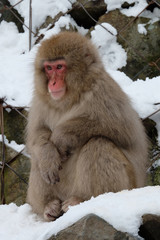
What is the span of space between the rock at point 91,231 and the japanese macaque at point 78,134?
887 mm

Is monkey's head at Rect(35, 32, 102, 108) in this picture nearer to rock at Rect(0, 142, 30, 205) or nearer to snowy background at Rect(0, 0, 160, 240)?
snowy background at Rect(0, 0, 160, 240)

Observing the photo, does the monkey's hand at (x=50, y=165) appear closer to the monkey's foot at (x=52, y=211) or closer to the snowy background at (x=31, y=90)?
the monkey's foot at (x=52, y=211)

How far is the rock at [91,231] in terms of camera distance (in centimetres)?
265

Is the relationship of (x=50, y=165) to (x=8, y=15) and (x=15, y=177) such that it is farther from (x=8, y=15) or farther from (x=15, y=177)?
(x=8, y=15)

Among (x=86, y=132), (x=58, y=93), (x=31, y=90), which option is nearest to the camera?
(x=86, y=132)

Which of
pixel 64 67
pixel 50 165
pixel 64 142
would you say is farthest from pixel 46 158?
pixel 64 67

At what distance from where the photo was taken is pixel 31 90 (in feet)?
16.9

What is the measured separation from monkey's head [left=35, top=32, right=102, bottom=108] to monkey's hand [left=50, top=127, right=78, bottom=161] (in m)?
0.27

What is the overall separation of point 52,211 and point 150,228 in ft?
4.60

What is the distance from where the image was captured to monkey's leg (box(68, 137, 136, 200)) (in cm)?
363

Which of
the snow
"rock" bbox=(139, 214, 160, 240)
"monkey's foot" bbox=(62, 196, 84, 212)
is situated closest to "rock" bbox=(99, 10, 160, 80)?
"monkey's foot" bbox=(62, 196, 84, 212)

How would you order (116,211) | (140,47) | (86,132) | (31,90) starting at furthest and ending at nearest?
(140,47) < (31,90) < (86,132) < (116,211)

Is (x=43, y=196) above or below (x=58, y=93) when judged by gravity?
below

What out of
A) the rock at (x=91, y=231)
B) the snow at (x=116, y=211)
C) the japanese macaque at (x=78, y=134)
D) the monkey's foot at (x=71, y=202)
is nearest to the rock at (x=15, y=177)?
the japanese macaque at (x=78, y=134)
